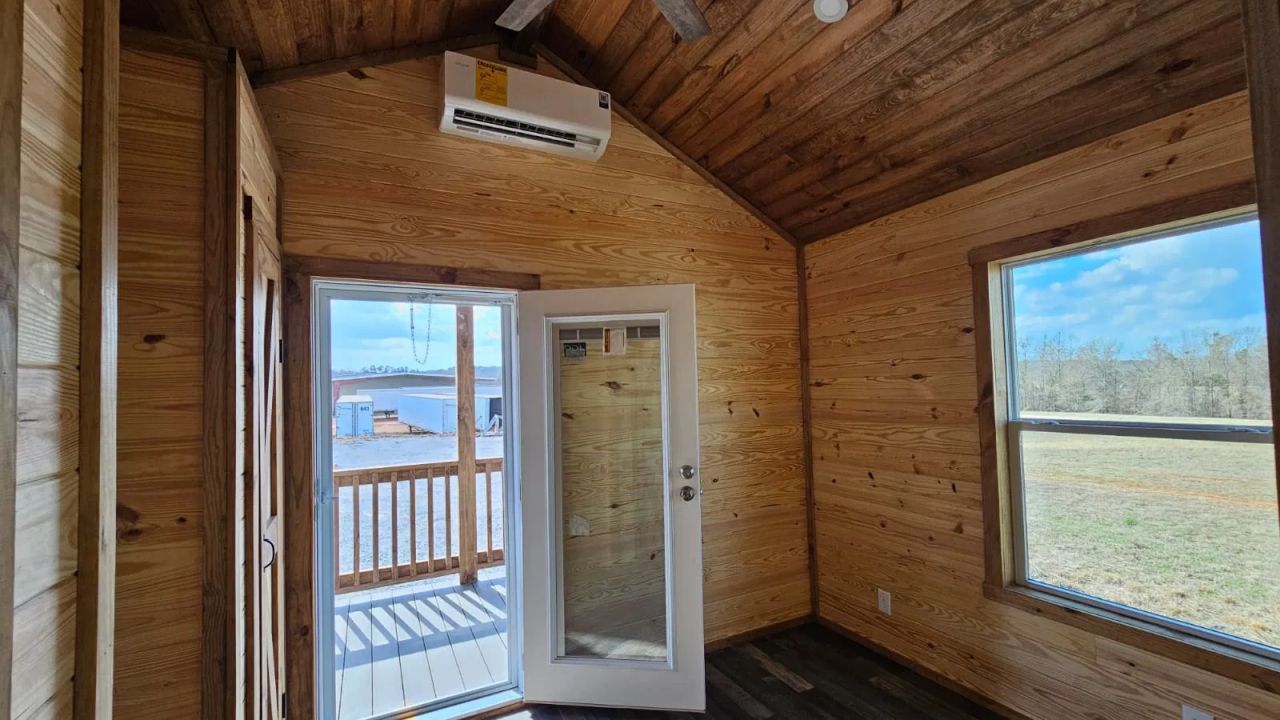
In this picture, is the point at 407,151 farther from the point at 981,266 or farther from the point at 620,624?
the point at 981,266

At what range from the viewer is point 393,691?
102 inches

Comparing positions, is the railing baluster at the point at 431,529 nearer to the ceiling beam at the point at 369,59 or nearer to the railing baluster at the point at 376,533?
the railing baluster at the point at 376,533

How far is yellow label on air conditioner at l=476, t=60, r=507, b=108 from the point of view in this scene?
2277 mm

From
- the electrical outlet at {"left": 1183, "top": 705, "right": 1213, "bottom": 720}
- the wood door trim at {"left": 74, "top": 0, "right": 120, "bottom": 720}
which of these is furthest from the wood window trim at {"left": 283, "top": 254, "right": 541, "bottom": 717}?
the electrical outlet at {"left": 1183, "top": 705, "right": 1213, "bottom": 720}

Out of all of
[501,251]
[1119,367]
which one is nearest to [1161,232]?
[1119,367]

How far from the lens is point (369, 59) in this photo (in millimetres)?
2322

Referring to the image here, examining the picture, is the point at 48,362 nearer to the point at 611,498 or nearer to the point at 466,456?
the point at 611,498

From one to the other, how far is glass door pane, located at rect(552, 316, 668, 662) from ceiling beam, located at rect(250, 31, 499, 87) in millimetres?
1350

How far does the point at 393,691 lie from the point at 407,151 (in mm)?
2508

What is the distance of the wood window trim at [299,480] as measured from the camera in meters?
2.10

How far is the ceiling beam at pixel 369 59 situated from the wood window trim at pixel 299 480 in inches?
28.2

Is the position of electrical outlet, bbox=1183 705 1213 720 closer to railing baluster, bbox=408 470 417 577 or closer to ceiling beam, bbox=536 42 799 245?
ceiling beam, bbox=536 42 799 245

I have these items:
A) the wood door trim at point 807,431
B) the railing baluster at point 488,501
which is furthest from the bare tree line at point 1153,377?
the railing baluster at point 488,501

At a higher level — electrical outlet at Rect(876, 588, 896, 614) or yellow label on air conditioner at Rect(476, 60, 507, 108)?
yellow label on air conditioner at Rect(476, 60, 507, 108)
